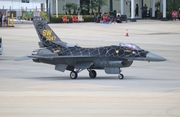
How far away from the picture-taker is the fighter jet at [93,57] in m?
23.6

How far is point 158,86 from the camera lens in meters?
21.0

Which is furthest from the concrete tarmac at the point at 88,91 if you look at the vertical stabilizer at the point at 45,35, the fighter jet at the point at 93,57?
the vertical stabilizer at the point at 45,35

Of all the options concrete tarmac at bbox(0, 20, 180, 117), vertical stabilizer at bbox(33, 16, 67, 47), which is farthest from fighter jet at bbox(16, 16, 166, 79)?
concrete tarmac at bbox(0, 20, 180, 117)

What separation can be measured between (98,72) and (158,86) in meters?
6.28

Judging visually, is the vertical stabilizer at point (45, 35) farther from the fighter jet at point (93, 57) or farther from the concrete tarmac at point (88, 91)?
the concrete tarmac at point (88, 91)

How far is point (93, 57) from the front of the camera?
23.9 m

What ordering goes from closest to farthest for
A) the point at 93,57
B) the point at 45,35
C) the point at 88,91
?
1. the point at 88,91
2. the point at 93,57
3. the point at 45,35

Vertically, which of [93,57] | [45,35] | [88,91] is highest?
[45,35]

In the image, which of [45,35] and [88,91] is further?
[45,35]

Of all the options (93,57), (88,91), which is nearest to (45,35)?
(93,57)

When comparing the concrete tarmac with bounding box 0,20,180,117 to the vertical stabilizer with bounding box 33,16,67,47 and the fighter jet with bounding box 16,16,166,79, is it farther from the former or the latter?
the vertical stabilizer with bounding box 33,16,67,47

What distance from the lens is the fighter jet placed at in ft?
77.4

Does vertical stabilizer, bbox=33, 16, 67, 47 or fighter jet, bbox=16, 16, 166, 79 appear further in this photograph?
vertical stabilizer, bbox=33, 16, 67, 47

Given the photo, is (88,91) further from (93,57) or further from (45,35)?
(45,35)
